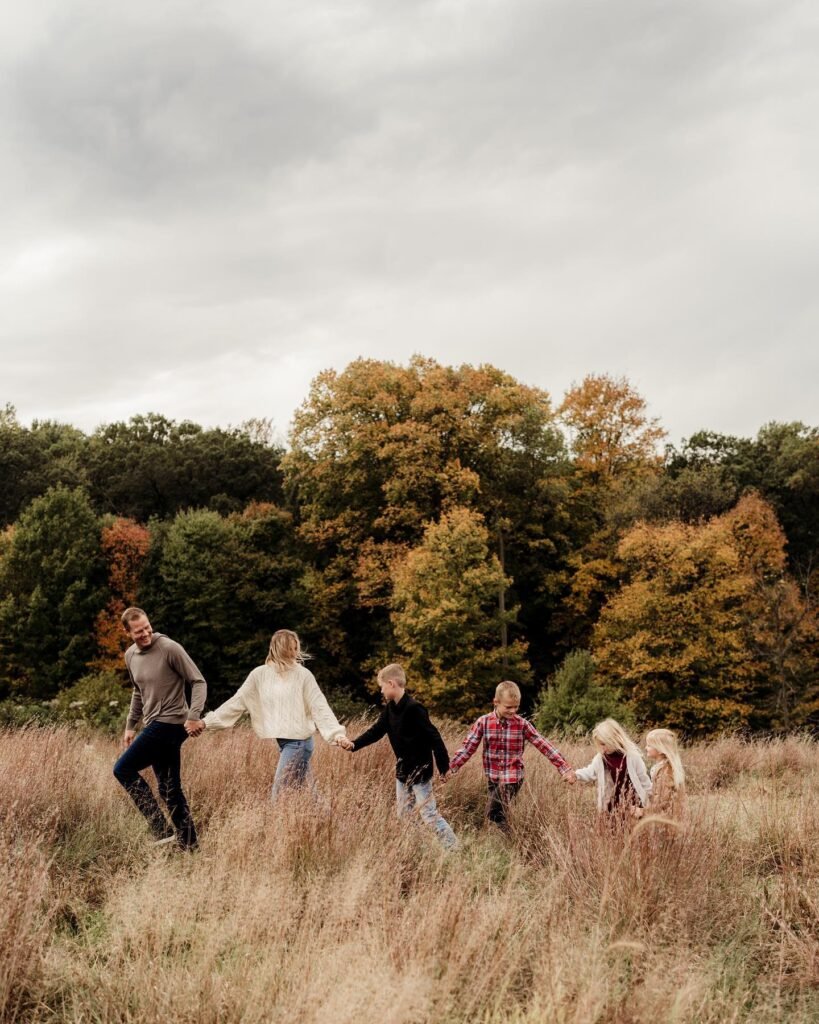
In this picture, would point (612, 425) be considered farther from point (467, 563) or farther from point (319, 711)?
point (319, 711)

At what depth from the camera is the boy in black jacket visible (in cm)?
702

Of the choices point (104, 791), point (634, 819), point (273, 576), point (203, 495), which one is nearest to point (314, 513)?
point (273, 576)

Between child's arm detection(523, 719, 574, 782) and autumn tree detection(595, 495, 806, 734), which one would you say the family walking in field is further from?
autumn tree detection(595, 495, 806, 734)

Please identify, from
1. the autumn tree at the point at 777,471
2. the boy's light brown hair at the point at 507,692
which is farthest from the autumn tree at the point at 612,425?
the boy's light brown hair at the point at 507,692

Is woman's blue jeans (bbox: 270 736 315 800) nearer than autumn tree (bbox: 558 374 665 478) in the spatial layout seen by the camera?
Yes

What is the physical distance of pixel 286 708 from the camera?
7.04 m

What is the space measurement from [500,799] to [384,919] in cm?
354

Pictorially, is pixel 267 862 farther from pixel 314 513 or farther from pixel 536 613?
pixel 536 613

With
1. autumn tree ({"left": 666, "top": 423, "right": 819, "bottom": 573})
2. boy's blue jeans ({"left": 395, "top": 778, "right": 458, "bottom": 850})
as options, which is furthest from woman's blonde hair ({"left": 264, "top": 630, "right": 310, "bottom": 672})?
autumn tree ({"left": 666, "top": 423, "right": 819, "bottom": 573})

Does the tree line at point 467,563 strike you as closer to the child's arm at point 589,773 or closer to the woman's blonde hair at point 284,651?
the woman's blonde hair at point 284,651

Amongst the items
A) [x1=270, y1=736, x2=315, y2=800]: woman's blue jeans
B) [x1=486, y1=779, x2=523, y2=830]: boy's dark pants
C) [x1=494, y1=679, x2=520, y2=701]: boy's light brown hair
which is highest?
[x1=494, y1=679, x2=520, y2=701]: boy's light brown hair

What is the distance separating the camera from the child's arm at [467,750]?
7.07 m

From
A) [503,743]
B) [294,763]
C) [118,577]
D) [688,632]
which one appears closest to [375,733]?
[294,763]

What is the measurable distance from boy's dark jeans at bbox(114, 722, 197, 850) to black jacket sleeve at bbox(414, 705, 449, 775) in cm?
187
